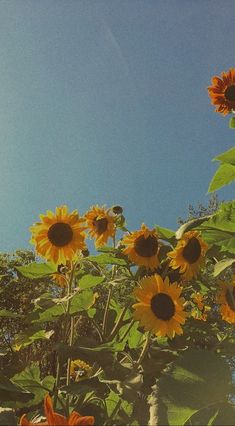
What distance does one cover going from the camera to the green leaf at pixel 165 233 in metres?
2.78

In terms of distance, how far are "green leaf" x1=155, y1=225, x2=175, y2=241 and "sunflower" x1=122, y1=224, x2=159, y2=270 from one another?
11 cm

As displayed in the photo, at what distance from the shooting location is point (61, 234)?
9.83 feet

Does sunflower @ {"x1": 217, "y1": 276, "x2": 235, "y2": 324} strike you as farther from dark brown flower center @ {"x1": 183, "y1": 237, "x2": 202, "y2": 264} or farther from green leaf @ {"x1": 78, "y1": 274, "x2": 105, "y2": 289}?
green leaf @ {"x1": 78, "y1": 274, "x2": 105, "y2": 289}

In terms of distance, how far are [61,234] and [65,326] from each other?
2.06 ft

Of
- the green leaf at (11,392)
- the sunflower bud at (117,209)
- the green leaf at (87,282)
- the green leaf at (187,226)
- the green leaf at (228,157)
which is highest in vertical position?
the sunflower bud at (117,209)

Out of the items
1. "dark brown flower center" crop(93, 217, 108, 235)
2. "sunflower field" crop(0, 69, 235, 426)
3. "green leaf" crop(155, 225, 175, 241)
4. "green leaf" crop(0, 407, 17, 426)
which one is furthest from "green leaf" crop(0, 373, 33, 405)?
"dark brown flower center" crop(93, 217, 108, 235)

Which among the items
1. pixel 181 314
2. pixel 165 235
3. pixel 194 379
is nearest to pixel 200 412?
pixel 194 379

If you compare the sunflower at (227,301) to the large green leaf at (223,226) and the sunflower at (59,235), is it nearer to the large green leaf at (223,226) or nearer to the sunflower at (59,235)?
the large green leaf at (223,226)

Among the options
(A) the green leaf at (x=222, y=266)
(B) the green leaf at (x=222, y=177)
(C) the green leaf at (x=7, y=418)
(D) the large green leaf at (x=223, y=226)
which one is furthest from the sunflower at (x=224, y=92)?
(C) the green leaf at (x=7, y=418)

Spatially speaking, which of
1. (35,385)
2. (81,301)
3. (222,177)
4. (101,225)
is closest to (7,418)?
(35,385)

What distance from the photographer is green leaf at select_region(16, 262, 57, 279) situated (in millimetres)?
2859

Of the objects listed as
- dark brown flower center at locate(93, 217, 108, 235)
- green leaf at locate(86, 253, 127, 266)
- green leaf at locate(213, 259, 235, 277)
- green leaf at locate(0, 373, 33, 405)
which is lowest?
green leaf at locate(0, 373, 33, 405)

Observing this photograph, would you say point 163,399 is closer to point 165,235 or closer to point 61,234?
point 165,235

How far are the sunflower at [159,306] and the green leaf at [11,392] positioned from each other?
690 mm
